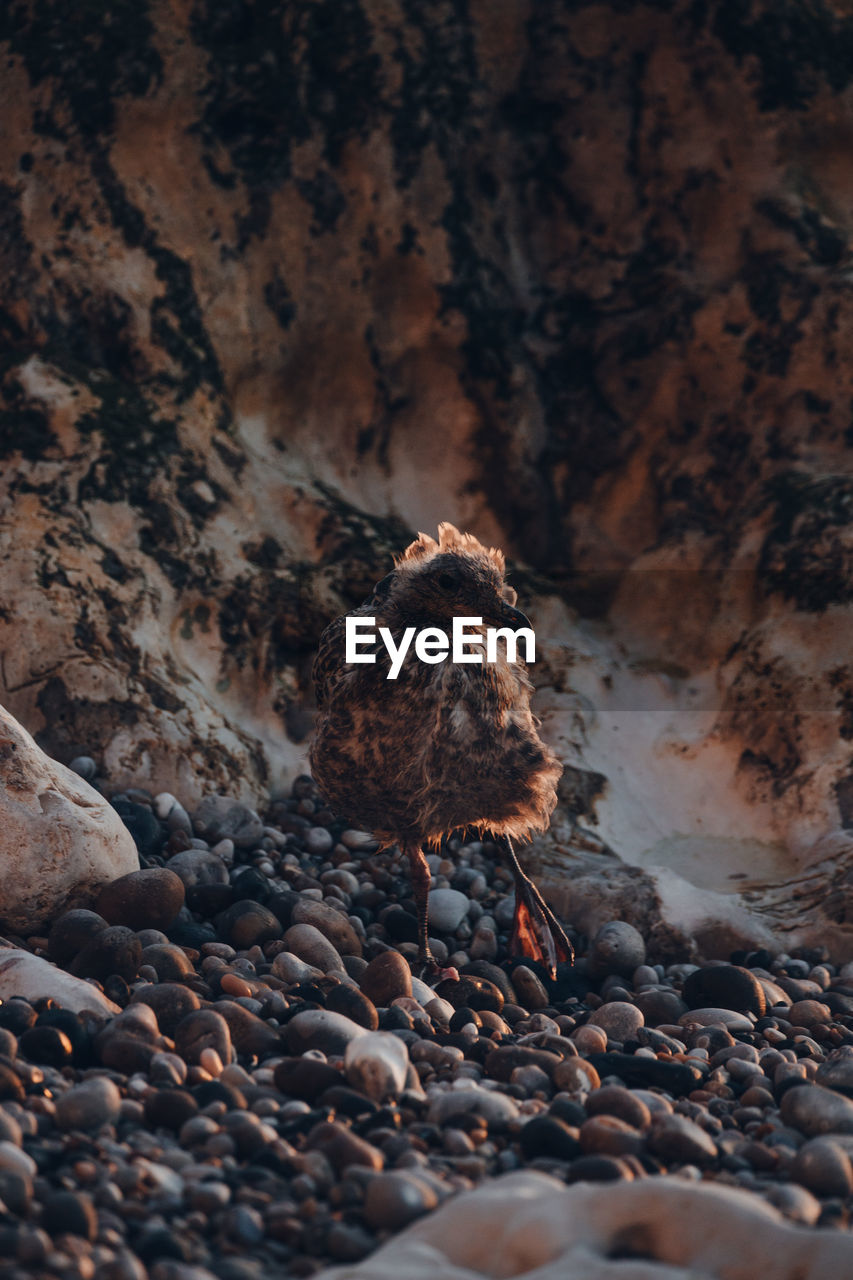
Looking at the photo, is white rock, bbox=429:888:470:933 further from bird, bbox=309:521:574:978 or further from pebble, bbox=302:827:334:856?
pebble, bbox=302:827:334:856

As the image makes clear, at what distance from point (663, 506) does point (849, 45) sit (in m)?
3.75

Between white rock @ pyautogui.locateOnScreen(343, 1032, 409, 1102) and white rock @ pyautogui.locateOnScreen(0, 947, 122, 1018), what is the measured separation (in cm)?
Result: 91

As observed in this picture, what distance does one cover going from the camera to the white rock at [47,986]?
390cm

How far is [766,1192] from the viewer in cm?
304

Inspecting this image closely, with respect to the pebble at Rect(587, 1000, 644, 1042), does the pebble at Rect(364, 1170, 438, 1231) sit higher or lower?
lower

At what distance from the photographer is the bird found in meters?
5.05

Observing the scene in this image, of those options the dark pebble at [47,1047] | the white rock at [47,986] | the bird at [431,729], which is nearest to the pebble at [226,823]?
the bird at [431,729]

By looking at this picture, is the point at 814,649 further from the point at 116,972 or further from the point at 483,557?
the point at 116,972

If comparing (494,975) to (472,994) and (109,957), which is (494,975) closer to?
(472,994)

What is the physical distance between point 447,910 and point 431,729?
138 cm

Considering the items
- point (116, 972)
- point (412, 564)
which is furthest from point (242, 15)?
point (116, 972)

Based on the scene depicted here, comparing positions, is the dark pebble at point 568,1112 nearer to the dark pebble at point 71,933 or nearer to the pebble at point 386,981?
the pebble at point 386,981

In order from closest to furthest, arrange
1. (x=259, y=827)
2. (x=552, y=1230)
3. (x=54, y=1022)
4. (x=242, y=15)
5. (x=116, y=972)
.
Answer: (x=552, y=1230) → (x=54, y=1022) → (x=116, y=972) → (x=259, y=827) → (x=242, y=15)

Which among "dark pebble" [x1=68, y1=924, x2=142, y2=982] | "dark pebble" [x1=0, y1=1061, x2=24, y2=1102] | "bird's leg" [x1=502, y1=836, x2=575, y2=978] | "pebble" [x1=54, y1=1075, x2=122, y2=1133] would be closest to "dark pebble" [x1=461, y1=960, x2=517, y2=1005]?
"bird's leg" [x1=502, y1=836, x2=575, y2=978]
